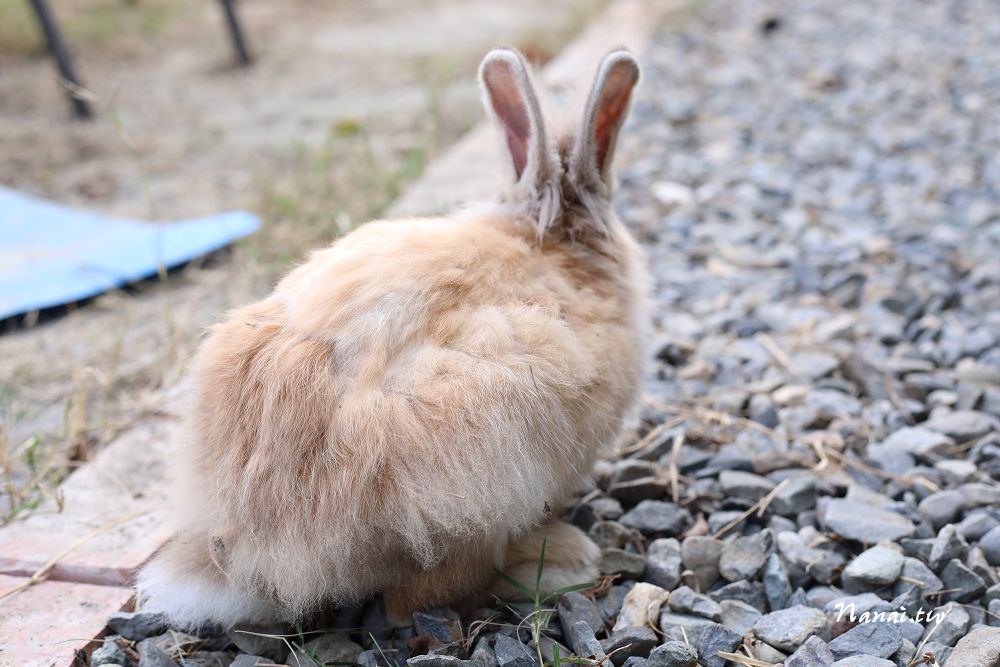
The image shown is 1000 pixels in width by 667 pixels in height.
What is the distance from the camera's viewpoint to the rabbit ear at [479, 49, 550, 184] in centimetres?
192

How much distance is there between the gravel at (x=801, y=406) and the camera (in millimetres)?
1687

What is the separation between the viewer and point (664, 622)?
5.65 ft

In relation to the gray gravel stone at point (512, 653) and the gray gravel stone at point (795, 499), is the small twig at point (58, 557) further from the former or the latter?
the gray gravel stone at point (795, 499)

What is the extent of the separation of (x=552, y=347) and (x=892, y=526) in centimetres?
89

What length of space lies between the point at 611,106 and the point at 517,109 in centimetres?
22

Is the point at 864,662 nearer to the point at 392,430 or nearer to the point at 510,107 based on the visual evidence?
the point at 392,430

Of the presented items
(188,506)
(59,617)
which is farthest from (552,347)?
(59,617)

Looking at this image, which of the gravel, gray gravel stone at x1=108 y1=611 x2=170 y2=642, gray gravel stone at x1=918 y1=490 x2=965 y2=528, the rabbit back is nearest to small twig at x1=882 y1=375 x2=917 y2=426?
the gravel

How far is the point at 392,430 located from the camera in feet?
4.79

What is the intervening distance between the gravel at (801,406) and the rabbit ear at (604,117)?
2.36 feet

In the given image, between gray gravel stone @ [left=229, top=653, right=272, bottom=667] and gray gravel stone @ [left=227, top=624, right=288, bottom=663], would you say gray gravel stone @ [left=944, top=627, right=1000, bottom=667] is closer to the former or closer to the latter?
gray gravel stone @ [left=229, top=653, right=272, bottom=667]

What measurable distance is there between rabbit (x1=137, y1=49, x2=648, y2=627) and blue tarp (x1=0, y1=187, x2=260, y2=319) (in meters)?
1.81

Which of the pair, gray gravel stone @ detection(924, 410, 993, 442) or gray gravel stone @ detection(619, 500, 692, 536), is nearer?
gray gravel stone @ detection(619, 500, 692, 536)

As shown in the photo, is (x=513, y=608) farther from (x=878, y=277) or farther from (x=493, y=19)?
(x=493, y=19)
